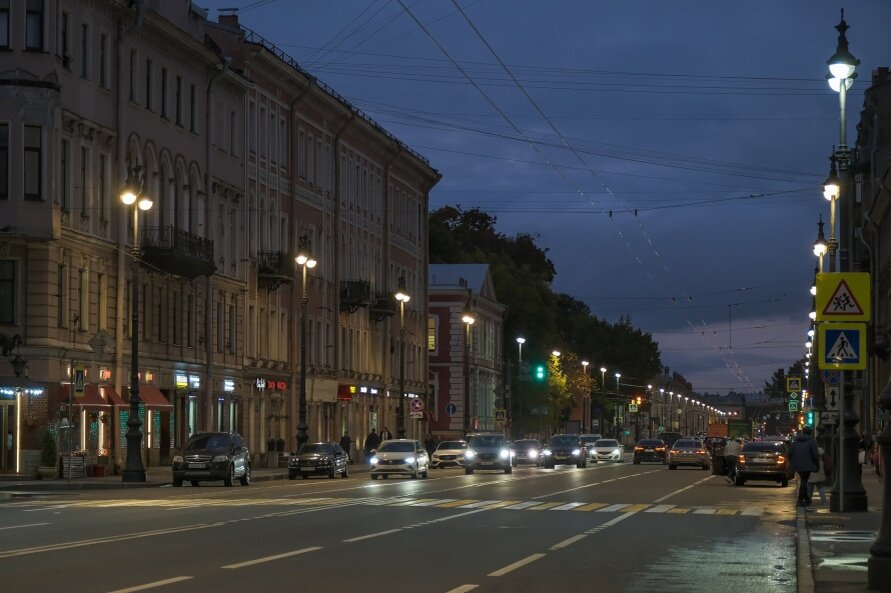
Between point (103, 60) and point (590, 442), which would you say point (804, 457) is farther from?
point (590, 442)

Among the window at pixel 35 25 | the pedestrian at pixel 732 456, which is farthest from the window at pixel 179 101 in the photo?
the pedestrian at pixel 732 456

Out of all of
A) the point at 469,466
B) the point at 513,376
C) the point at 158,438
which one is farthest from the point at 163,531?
the point at 513,376

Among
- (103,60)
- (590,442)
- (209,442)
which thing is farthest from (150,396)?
(590,442)

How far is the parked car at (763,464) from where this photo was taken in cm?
5256

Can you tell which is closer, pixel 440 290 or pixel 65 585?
pixel 65 585

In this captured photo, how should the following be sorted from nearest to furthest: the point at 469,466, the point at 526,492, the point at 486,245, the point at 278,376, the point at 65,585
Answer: the point at 65,585
the point at 526,492
the point at 469,466
the point at 278,376
the point at 486,245

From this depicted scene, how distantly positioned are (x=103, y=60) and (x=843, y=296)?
3202cm

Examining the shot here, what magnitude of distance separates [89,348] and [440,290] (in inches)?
2510

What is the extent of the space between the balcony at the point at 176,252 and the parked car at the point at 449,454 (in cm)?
2034

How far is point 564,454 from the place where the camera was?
82938 millimetres

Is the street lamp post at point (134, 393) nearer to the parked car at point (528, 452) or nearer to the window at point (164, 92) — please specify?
the window at point (164, 92)

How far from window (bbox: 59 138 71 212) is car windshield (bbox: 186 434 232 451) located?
318 inches

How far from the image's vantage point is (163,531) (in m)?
24.5

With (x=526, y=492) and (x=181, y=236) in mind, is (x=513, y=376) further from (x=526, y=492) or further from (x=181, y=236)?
(x=526, y=492)
